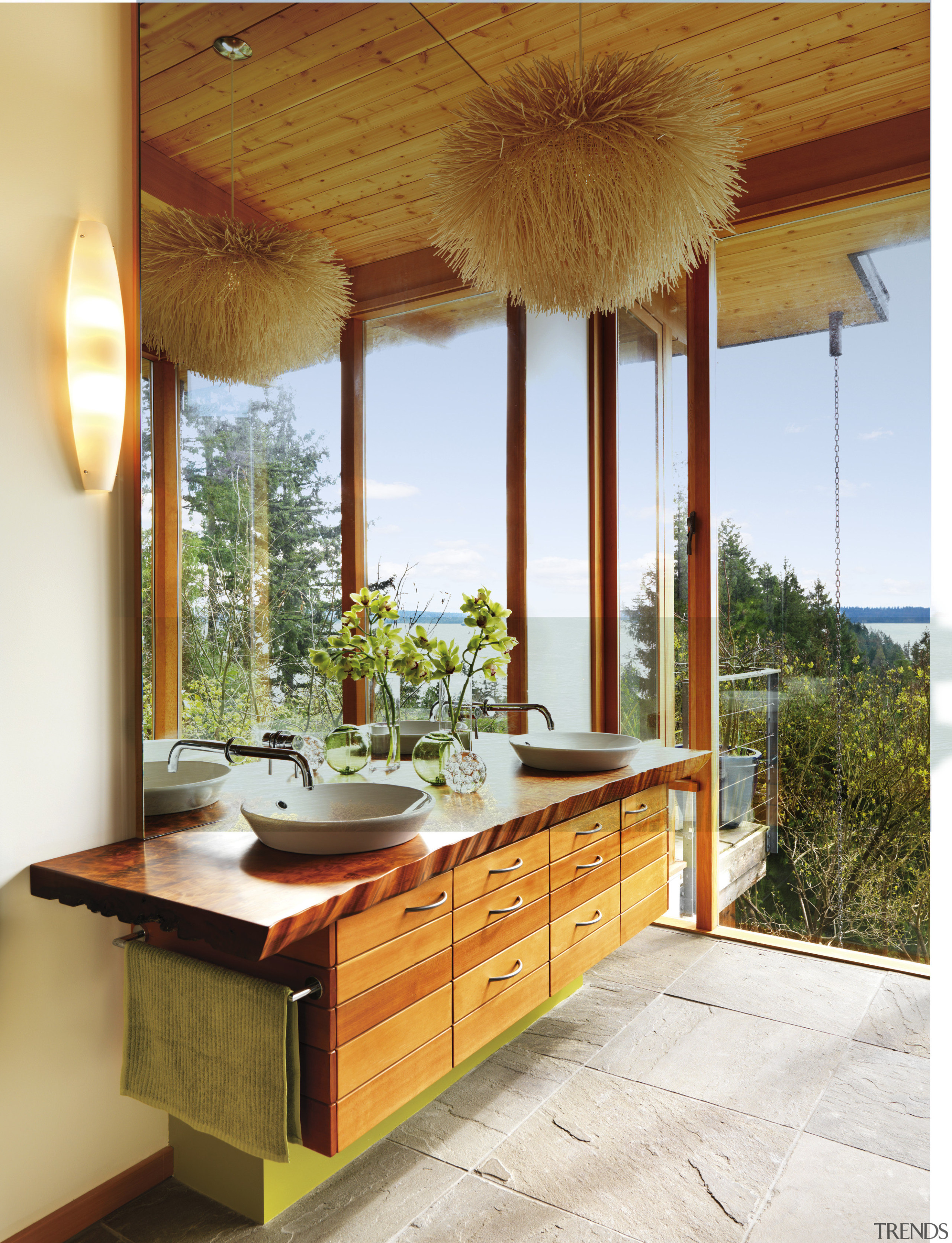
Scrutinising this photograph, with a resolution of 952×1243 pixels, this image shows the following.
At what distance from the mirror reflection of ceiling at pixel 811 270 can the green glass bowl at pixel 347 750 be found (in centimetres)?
202

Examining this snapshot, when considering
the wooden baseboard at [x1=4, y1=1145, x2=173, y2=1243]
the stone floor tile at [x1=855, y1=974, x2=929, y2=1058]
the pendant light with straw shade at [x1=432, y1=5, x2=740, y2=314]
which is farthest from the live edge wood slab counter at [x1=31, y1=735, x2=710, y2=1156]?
the pendant light with straw shade at [x1=432, y1=5, x2=740, y2=314]

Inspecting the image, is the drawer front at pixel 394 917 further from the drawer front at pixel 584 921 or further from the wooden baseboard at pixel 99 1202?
the wooden baseboard at pixel 99 1202

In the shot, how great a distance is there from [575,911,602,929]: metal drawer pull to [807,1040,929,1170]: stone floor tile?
695 millimetres

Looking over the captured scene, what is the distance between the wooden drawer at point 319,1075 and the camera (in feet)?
4.58

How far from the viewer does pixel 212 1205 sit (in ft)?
5.59

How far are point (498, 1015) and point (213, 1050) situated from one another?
2.22 ft

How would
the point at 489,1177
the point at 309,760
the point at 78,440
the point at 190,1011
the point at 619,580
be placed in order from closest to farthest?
the point at 190,1011 → the point at 78,440 → the point at 489,1177 → the point at 309,760 → the point at 619,580

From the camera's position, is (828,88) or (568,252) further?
(828,88)

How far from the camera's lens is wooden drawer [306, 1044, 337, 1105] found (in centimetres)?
140

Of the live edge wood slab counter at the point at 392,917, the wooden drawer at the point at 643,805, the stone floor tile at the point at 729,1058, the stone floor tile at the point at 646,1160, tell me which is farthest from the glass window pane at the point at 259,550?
the stone floor tile at the point at 729,1058

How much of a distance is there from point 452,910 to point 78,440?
4.11ft

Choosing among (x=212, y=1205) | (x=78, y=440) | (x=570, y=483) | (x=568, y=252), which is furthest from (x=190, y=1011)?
(x=570, y=483)

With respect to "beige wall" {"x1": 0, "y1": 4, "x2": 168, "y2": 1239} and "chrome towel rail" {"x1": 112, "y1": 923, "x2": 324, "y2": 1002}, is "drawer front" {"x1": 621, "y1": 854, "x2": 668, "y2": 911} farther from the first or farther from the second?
"beige wall" {"x1": 0, "y1": 4, "x2": 168, "y2": 1239}

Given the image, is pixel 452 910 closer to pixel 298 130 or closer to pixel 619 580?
pixel 619 580
